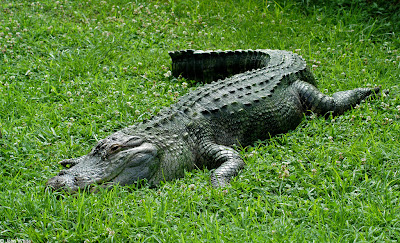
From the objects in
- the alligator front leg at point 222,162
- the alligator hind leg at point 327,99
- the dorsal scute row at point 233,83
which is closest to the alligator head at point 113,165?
the dorsal scute row at point 233,83

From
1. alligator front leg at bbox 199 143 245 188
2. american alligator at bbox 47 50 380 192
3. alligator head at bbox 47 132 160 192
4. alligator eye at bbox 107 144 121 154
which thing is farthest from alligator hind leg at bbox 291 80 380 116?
alligator eye at bbox 107 144 121 154

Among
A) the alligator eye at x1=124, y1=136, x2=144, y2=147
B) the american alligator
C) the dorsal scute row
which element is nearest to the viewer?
the american alligator

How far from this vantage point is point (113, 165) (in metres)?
4.67

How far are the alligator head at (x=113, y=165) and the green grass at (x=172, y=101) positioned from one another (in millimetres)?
173

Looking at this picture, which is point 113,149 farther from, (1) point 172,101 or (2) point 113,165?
(1) point 172,101

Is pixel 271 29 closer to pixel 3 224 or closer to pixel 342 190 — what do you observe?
pixel 342 190

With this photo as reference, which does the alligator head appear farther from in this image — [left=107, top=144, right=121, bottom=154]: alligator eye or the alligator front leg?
the alligator front leg

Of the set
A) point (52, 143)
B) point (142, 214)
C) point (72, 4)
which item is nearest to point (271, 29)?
point (72, 4)

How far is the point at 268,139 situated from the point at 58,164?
2537 mm

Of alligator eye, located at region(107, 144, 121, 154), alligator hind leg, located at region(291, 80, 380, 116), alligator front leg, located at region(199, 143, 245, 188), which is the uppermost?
alligator eye, located at region(107, 144, 121, 154)

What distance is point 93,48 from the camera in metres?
Answer: 8.16

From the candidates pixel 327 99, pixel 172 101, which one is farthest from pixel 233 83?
pixel 327 99

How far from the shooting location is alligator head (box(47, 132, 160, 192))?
178 inches

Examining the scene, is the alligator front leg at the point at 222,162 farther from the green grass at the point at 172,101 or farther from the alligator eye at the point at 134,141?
the alligator eye at the point at 134,141
